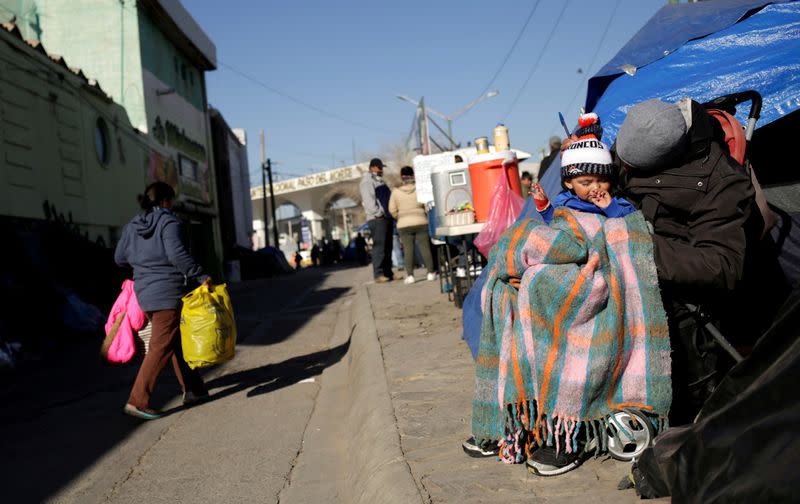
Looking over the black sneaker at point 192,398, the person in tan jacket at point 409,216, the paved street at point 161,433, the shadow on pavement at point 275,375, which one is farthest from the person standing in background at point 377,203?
the black sneaker at point 192,398

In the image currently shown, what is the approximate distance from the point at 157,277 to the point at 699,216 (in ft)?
13.1

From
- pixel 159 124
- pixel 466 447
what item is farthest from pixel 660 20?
pixel 159 124

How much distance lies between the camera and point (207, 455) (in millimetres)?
4750

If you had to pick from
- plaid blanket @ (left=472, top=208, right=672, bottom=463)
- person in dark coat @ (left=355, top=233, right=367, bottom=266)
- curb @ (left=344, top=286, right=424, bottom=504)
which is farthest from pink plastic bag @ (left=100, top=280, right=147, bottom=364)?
person in dark coat @ (left=355, top=233, right=367, bottom=266)

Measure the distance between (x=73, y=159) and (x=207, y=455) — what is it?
1242 centimetres

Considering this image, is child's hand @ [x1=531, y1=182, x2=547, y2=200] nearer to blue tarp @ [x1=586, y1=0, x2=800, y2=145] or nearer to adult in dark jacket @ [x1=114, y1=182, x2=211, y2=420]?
blue tarp @ [x1=586, y1=0, x2=800, y2=145]

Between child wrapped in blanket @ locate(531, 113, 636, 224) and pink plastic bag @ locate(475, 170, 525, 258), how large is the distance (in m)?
3.25

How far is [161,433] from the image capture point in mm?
5344

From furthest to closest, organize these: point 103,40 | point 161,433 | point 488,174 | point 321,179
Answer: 1. point 321,179
2. point 103,40
3. point 488,174
4. point 161,433

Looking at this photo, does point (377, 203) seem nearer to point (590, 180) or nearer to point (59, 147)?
point (59, 147)

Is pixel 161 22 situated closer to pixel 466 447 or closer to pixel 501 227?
pixel 501 227

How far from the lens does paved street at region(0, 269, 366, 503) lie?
13.9ft

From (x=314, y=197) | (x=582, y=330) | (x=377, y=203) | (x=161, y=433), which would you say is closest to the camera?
(x=582, y=330)

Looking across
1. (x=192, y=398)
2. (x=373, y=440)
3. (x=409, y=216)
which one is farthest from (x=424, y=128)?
(x=373, y=440)
